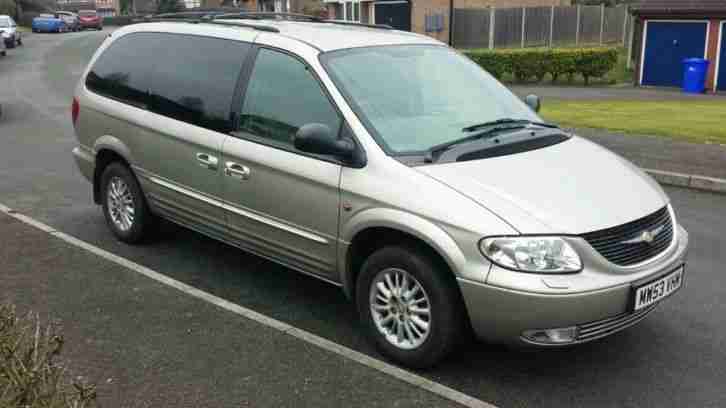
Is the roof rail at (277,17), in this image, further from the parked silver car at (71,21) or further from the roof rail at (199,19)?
the parked silver car at (71,21)

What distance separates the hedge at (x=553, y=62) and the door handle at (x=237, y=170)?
21.1 m

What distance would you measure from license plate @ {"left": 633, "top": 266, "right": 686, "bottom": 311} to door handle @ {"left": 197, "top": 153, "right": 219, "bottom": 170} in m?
2.97

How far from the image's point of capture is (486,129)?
503cm

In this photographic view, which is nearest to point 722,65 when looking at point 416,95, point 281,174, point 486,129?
point 486,129

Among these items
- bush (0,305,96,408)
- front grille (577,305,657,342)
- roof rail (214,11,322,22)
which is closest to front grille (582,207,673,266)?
front grille (577,305,657,342)

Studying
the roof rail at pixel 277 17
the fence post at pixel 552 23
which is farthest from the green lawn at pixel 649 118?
the fence post at pixel 552 23

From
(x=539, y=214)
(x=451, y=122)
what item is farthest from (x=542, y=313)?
(x=451, y=122)

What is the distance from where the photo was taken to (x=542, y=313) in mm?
3908

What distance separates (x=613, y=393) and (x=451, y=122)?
76.4 inches

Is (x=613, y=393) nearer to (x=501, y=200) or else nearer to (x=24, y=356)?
(x=501, y=200)

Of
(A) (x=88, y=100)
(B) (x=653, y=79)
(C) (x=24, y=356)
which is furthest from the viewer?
(B) (x=653, y=79)

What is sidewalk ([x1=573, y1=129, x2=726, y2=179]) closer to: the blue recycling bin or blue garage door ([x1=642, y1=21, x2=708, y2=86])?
the blue recycling bin

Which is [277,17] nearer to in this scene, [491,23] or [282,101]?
[282,101]

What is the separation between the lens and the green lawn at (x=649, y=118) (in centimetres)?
1223
